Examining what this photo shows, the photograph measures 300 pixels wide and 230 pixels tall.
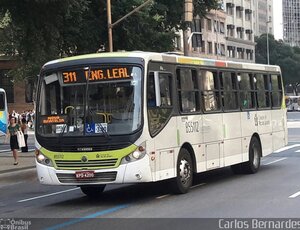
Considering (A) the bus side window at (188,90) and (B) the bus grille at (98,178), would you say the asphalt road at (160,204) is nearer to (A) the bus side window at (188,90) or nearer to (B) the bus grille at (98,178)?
(B) the bus grille at (98,178)

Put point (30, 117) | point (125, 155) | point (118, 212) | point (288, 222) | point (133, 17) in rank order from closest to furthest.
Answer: point (288, 222) < point (118, 212) < point (125, 155) < point (133, 17) < point (30, 117)

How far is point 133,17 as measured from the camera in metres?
29.3

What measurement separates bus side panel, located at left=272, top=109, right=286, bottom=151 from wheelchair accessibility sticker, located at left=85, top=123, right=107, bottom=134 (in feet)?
28.7

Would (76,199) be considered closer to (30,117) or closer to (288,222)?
(288,222)

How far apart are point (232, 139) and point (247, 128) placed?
122 centimetres

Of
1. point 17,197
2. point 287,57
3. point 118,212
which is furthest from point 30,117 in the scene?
point 287,57

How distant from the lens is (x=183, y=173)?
12.9 metres

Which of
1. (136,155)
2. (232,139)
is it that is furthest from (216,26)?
(136,155)

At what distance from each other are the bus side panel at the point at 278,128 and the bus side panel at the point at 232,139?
3.11m

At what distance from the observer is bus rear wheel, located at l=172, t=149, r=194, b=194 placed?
12.6m

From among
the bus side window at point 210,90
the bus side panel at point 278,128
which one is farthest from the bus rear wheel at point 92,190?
the bus side panel at point 278,128

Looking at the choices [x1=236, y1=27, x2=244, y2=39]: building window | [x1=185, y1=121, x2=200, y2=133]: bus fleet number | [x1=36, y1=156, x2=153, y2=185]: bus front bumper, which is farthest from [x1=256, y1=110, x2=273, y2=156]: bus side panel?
[x1=236, y1=27, x2=244, y2=39]: building window

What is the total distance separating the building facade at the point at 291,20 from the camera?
622ft

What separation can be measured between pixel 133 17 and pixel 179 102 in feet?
55.7
